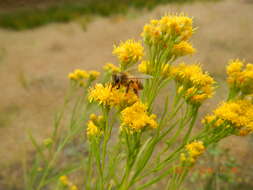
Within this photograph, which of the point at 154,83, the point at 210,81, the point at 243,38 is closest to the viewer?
the point at 154,83

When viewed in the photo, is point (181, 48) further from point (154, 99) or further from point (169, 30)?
point (154, 99)

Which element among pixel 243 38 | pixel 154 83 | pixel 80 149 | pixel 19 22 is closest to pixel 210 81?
pixel 154 83

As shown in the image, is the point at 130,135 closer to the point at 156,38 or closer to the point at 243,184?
the point at 156,38

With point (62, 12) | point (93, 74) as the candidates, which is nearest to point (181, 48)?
point (93, 74)

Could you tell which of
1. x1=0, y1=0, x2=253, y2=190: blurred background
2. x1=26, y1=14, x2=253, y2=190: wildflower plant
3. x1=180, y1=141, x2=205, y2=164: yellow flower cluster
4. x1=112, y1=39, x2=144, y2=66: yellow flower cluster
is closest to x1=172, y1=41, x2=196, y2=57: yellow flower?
x1=26, y1=14, x2=253, y2=190: wildflower plant

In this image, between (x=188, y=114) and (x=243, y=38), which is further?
(x=243, y=38)

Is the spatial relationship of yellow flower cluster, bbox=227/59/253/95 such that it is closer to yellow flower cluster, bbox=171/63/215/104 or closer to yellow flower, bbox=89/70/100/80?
yellow flower cluster, bbox=171/63/215/104
